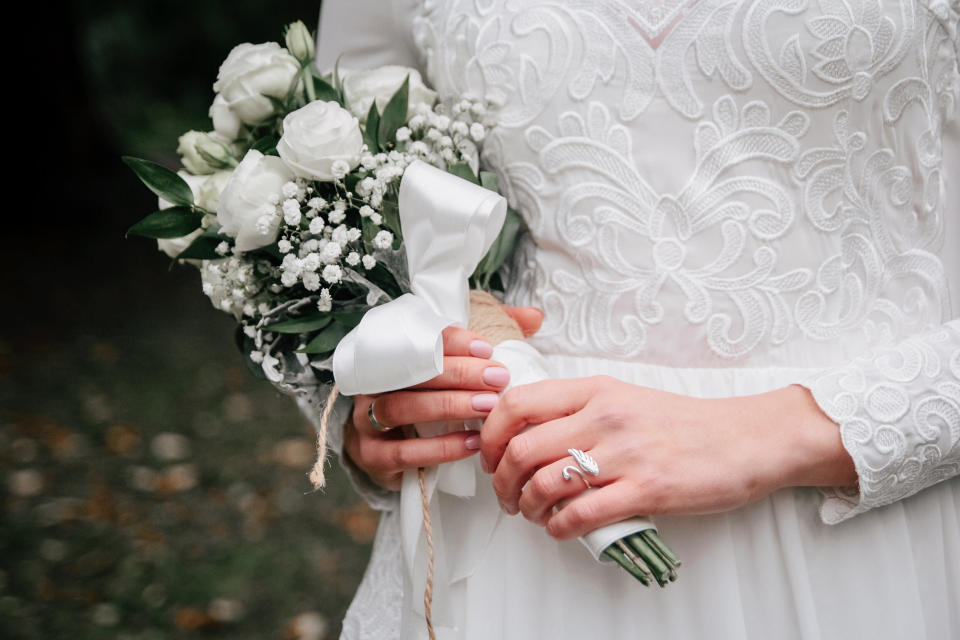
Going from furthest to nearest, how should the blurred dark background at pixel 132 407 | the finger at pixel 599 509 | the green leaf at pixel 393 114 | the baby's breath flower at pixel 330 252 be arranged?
1. the blurred dark background at pixel 132 407
2. the green leaf at pixel 393 114
3. the baby's breath flower at pixel 330 252
4. the finger at pixel 599 509

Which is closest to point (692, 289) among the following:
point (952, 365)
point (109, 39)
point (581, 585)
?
point (952, 365)

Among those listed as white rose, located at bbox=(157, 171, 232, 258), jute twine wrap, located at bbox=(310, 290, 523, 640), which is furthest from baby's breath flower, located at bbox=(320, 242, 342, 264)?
white rose, located at bbox=(157, 171, 232, 258)

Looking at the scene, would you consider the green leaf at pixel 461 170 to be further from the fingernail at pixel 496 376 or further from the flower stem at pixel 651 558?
the flower stem at pixel 651 558

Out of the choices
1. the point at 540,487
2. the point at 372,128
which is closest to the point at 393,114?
the point at 372,128

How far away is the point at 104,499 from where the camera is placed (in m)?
4.52

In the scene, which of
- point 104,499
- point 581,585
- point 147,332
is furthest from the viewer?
point 147,332

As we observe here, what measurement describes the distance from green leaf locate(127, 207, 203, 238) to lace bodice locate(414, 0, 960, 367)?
600 mm

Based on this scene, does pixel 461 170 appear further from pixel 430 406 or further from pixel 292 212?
pixel 430 406

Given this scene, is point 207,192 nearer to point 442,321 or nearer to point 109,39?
point 442,321

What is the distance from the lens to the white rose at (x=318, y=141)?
1.30m

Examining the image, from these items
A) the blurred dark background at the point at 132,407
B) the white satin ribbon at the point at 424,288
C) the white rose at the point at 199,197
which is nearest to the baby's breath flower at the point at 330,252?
the white satin ribbon at the point at 424,288

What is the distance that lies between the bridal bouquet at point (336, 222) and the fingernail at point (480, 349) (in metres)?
0.06

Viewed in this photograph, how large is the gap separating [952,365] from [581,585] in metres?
0.70

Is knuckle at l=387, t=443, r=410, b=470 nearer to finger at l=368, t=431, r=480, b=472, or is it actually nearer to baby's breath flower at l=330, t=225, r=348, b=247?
finger at l=368, t=431, r=480, b=472
